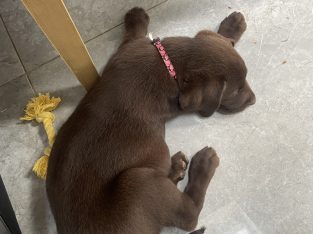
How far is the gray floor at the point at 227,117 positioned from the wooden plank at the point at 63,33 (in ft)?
→ 1.05

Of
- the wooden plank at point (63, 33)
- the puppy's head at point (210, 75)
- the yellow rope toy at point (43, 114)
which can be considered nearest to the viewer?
the wooden plank at point (63, 33)

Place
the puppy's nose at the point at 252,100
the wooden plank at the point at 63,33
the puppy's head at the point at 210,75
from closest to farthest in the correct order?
the wooden plank at the point at 63,33
the puppy's head at the point at 210,75
the puppy's nose at the point at 252,100

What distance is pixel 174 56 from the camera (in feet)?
6.15

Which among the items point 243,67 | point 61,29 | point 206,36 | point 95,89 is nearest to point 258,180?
point 243,67

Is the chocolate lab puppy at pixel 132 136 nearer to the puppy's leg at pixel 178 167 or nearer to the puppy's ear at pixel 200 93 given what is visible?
the puppy's ear at pixel 200 93

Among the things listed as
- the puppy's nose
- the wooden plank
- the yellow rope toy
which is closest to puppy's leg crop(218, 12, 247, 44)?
the puppy's nose

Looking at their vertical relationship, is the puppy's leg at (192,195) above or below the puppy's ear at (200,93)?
below

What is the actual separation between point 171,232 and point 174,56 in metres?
0.95

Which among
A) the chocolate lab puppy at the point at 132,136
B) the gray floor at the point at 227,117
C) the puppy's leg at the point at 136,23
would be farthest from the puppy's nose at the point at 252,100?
the puppy's leg at the point at 136,23

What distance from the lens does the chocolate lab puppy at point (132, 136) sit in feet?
5.82

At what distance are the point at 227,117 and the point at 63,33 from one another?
3.38 ft

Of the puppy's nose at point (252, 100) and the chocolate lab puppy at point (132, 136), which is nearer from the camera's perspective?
the chocolate lab puppy at point (132, 136)

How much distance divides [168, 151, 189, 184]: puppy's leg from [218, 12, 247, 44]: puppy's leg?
74 cm

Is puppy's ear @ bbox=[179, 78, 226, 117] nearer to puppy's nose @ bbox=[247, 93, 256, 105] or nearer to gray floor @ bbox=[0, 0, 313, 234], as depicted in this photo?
puppy's nose @ bbox=[247, 93, 256, 105]
